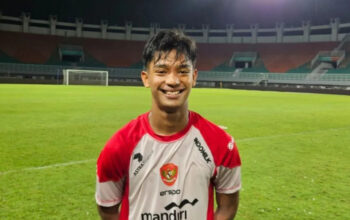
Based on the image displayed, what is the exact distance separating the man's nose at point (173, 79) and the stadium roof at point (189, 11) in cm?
5599

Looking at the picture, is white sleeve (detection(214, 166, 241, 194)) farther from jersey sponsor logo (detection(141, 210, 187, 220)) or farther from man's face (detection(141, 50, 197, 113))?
man's face (detection(141, 50, 197, 113))

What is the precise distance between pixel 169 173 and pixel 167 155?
0.35 ft

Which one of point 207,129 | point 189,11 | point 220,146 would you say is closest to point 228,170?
point 220,146

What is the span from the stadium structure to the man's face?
4069cm

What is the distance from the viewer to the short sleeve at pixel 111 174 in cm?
192

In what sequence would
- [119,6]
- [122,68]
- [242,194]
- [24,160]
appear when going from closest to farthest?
[242,194]
[24,160]
[122,68]
[119,6]

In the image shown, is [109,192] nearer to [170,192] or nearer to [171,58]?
[170,192]

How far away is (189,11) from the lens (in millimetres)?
59031

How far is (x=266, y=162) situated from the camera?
586cm

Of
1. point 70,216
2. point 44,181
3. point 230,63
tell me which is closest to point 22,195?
point 44,181

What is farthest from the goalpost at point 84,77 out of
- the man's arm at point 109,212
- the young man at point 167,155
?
the young man at point 167,155

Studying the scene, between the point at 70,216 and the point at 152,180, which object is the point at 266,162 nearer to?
the point at 70,216

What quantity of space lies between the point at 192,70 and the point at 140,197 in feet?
2.71

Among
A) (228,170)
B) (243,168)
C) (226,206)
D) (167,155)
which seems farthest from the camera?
(243,168)
